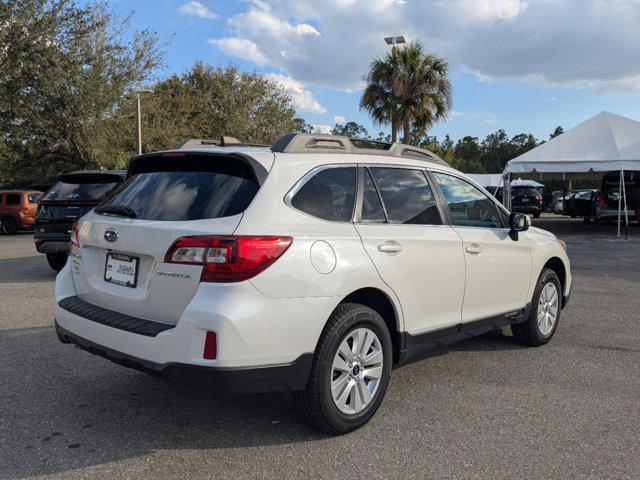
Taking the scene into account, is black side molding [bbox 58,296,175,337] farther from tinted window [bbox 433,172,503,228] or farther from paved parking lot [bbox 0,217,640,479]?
tinted window [bbox 433,172,503,228]

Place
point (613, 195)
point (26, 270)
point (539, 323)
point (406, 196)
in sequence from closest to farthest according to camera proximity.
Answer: point (406, 196)
point (539, 323)
point (26, 270)
point (613, 195)

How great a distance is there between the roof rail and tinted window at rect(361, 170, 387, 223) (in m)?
0.22

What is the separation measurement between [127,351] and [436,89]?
72.0 feet

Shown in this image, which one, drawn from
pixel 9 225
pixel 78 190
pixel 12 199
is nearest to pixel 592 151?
pixel 78 190

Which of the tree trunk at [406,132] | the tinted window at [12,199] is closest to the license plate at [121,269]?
the tinted window at [12,199]

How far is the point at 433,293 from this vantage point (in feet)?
12.8

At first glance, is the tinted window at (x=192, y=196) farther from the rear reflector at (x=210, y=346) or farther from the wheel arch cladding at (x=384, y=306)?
the wheel arch cladding at (x=384, y=306)

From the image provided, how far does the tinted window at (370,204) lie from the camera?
364cm

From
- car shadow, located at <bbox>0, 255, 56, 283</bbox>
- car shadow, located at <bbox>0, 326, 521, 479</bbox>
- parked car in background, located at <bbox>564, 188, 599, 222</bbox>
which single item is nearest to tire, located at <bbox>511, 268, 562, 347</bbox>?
car shadow, located at <bbox>0, 326, 521, 479</bbox>

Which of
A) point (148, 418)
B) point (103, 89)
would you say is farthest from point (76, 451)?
point (103, 89)

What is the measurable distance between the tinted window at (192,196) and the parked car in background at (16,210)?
19.4 meters

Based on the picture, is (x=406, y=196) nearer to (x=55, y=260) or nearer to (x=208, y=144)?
(x=208, y=144)

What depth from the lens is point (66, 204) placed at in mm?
9156

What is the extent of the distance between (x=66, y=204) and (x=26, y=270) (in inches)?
84.0
